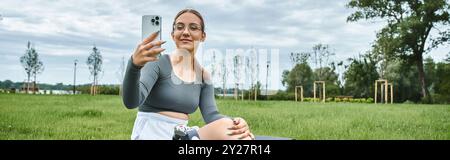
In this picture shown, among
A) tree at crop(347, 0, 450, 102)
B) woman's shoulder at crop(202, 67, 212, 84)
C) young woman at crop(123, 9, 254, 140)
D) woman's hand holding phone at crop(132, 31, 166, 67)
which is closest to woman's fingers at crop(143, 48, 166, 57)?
woman's hand holding phone at crop(132, 31, 166, 67)

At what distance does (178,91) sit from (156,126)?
13 cm

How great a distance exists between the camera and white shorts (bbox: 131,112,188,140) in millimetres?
1450

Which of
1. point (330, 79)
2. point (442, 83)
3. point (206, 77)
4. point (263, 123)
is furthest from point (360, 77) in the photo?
point (206, 77)

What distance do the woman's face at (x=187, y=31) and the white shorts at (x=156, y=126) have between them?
0.77 ft

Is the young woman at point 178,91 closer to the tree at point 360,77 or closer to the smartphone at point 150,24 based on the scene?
the smartphone at point 150,24

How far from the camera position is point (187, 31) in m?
1.49

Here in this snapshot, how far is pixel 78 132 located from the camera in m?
3.12

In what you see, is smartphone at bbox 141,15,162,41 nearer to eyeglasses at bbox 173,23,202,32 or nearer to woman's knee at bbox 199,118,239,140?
eyeglasses at bbox 173,23,202,32

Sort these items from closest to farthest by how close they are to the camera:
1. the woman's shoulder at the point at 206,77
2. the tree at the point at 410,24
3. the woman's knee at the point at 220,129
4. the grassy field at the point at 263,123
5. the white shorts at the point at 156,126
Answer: the woman's knee at the point at 220,129
the white shorts at the point at 156,126
the woman's shoulder at the point at 206,77
the grassy field at the point at 263,123
the tree at the point at 410,24

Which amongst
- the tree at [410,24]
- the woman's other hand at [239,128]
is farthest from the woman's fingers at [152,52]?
the tree at [410,24]

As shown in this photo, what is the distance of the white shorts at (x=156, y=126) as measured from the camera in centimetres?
145

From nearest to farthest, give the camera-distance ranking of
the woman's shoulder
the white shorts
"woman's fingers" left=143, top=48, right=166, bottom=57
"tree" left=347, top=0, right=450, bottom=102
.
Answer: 1. "woman's fingers" left=143, top=48, right=166, bottom=57
2. the white shorts
3. the woman's shoulder
4. "tree" left=347, top=0, right=450, bottom=102

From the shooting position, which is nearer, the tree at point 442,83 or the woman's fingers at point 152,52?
the woman's fingers at point 152,52

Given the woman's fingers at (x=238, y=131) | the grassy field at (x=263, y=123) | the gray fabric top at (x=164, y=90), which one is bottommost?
the grassy field at (x=263, y=123)
